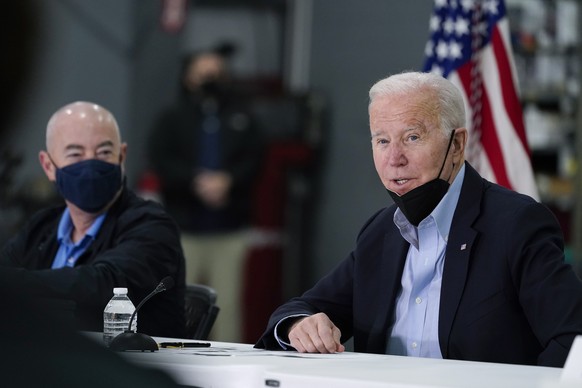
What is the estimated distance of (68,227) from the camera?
3.58 meters

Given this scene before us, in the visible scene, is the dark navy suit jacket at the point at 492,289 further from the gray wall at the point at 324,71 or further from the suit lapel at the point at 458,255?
the gray wall at the point at 324,71

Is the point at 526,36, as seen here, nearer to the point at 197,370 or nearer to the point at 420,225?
the point at 420,225

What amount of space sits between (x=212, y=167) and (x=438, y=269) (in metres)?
5.53

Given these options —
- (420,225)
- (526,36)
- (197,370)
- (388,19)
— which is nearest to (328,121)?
(388,19)

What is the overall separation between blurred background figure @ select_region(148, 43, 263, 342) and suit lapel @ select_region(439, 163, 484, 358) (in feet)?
17.0

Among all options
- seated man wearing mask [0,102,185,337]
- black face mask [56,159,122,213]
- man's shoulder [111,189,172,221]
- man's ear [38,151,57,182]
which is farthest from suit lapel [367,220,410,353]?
man's ear [38,151,57,182]

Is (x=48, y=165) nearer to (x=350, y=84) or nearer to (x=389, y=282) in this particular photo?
(x=389, y=282)

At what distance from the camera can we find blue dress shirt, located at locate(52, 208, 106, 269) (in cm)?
348

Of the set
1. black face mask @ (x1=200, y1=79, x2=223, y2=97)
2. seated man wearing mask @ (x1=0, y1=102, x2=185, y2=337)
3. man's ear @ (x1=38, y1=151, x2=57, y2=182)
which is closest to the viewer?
seated man wearing mask @ (x1=0, y1=102, x2=185, y2=337)

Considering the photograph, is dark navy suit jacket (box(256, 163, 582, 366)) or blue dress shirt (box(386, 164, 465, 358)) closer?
dark navy suit jacket (box(256, 163, 582, 366))

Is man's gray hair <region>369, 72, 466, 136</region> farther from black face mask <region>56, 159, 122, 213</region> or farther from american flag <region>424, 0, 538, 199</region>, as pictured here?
american flag <region>424, 0, 538, 199</region>

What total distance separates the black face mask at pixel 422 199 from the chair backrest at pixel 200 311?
2.73 ft

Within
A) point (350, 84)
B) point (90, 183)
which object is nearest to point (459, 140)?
point (90, 183)

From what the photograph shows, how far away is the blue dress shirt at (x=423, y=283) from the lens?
2.60 meters
